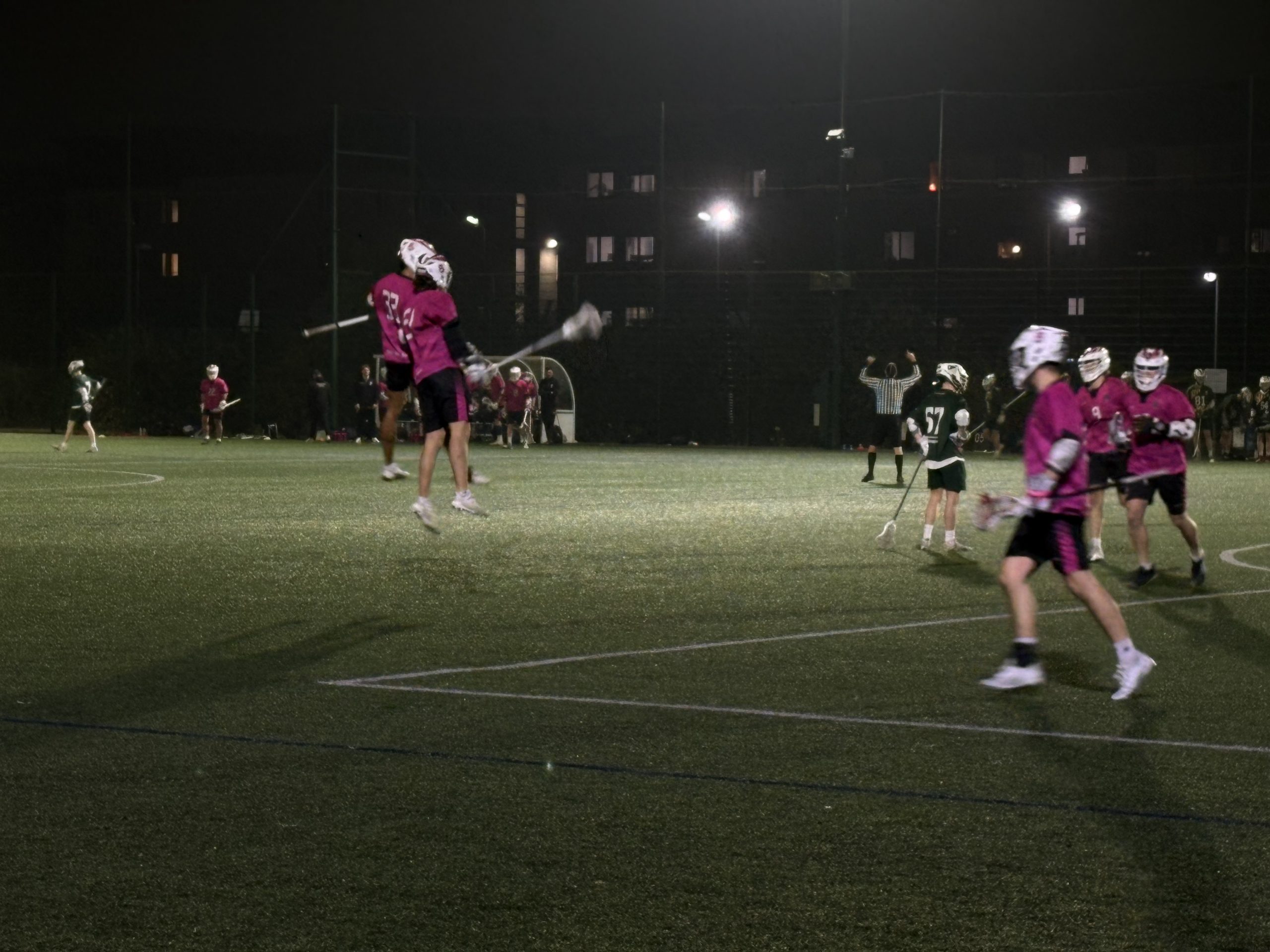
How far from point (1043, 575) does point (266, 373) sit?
38.6 m

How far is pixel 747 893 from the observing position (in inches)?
204

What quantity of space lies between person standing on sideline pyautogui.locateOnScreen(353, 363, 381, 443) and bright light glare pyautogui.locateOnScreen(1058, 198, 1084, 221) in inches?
902

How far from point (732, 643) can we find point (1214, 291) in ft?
114

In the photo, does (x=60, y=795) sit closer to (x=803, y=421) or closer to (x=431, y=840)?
(x=431, y=840)

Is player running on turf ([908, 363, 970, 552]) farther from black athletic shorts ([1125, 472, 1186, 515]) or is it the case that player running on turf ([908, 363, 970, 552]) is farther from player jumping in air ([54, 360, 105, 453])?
player jumping in air ([54, 360, 105, 453])

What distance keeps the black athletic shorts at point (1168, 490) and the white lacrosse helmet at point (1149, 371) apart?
0.75m

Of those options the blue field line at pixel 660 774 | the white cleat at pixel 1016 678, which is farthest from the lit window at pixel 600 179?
the blue field line at pixel 660 774

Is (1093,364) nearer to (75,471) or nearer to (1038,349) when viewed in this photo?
(1038,349)

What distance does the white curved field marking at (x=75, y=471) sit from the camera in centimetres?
2477

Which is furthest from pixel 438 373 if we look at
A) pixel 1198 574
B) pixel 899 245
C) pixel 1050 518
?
pixel 899 245

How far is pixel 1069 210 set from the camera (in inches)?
2170

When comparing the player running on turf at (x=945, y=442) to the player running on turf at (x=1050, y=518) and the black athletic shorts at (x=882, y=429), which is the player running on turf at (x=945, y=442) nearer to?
the player running on turf at (x=1050, y=518)

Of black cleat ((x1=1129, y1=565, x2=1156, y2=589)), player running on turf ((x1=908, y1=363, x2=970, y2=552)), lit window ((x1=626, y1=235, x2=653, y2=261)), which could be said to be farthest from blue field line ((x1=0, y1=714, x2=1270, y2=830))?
lit window ((x1=626, y1=235, x2=653, y2=261))

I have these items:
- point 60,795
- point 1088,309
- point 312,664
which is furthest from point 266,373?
point 60,795
